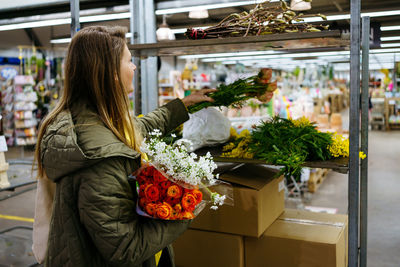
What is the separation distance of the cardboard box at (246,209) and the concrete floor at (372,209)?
1.85 meters

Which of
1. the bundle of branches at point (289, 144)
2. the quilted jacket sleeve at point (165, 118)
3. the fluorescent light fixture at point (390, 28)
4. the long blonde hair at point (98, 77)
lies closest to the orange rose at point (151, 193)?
the long blonde hair at point (98, 77)

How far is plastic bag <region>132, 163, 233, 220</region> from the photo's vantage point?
1498mm

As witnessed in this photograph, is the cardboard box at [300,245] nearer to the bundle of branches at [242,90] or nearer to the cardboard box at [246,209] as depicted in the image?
the cardboard box at [246,209]

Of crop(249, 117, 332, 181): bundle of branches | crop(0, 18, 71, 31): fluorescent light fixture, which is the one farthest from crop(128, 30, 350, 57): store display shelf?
crop(0, 18, 71, 31): fluorescent light fixture

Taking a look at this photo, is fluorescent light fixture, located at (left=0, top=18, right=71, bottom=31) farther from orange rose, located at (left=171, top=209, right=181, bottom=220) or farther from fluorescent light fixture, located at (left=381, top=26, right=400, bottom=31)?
orange rose, located at (left=171, top=209, right=181, bottom=220)

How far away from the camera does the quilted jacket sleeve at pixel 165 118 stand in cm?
206

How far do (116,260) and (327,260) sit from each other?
140cm

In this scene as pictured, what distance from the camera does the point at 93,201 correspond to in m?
1.42

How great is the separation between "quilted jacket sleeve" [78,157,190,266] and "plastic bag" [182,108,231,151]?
48.2 inches

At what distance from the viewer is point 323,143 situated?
2.29 metres

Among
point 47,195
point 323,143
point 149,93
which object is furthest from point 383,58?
point 47,195

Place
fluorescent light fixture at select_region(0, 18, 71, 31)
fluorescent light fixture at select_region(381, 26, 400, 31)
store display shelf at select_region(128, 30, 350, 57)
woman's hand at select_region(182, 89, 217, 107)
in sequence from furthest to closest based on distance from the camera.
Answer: fluorescent light fixture at select_region(381, 26, 400, 31)
fluorescent light fixture at select_region(0, 18, 71, 31)
woman's hand at select_region(182, 89, 217, 107)
store display shelf at select_region(128, 30, 350, 57)

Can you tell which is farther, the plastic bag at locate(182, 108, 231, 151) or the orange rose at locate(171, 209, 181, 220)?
the plastic bag at locate(182, 108, 231, 151)

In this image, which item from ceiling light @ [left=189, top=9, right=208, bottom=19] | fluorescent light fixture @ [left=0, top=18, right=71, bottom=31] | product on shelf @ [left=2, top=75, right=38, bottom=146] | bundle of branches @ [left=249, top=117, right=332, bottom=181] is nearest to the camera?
bundle of branches @ [left=249, top=117, right=332, bottom=181]
